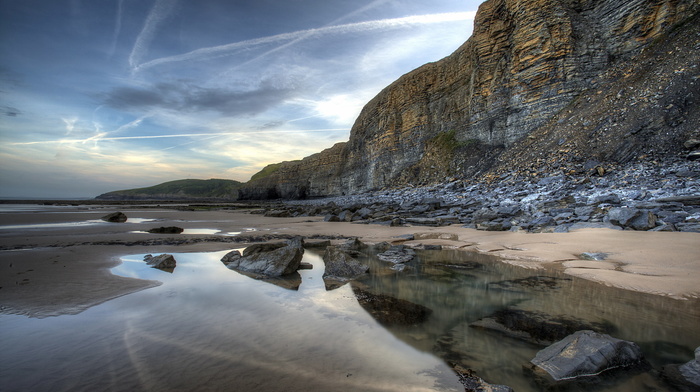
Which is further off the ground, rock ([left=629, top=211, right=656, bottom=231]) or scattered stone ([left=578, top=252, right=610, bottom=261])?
rock ([left=629, top=211, right=656, bottom=231])

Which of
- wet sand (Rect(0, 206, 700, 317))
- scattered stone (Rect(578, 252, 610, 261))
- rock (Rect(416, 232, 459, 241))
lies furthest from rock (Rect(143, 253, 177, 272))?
scattered stone (Rect(578, 252, 610, 261))

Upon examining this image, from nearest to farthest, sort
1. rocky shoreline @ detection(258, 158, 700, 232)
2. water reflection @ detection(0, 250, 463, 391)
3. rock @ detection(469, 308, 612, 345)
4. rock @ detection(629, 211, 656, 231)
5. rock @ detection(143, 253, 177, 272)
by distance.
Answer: water reflection @ detection(0, 250, 463, 391), rock @ detection(469, 308, 612, 345), rock @ detection(143, 253, 177, 272), rock @ detection(629, 211, 656, 231), rocky shoreline @ detection(258, 158, 700, 232)

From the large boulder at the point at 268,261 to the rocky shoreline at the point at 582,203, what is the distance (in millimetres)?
8093

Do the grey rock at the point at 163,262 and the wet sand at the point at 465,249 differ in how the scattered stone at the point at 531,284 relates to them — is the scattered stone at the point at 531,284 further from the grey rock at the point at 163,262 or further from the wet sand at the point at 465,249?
the grey rock at the point at 163,262

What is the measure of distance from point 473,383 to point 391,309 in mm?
1909

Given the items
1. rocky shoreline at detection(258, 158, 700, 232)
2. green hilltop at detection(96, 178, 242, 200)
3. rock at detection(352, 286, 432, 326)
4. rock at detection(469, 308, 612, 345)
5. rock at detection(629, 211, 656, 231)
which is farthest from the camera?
green hilltop at detection(96, 178, 242, 200)

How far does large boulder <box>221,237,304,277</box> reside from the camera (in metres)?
6.48

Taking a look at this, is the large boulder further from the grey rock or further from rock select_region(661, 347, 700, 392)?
rock select_region(661, 347, 700, 392)

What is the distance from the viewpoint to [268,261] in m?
6.69

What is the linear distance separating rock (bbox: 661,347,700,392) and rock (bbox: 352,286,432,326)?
2297 millimetres

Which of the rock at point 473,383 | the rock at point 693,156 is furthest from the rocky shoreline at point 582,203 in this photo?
the rock at point 473,383

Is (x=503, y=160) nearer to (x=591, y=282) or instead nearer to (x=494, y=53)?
(x=494, y=53)

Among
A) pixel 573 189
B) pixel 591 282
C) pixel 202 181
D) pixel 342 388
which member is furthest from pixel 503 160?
pixel 202 181

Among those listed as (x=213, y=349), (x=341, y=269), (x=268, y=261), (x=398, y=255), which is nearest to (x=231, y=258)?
(x=268, y=261)
